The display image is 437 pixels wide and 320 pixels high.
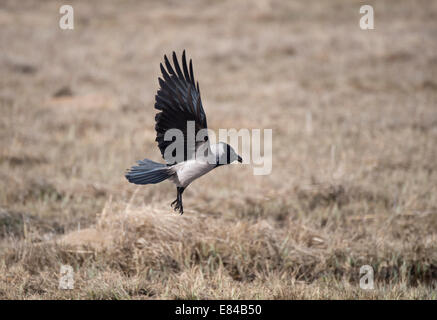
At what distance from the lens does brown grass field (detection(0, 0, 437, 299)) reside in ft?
12.4

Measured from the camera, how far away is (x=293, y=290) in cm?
341

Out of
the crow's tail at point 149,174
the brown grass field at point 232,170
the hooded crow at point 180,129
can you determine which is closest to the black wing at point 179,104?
the hooded crow at point 180,129

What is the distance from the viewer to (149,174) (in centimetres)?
270

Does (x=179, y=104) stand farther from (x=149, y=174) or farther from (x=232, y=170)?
(x=232, y=170)

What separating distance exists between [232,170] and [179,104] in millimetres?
3725

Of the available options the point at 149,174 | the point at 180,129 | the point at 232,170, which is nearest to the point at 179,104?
the point at 180,129

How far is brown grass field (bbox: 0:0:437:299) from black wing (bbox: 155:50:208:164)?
1.16 metres

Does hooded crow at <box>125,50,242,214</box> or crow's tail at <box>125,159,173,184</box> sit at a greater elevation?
hooded crow at <box>125,50,242,214</box>

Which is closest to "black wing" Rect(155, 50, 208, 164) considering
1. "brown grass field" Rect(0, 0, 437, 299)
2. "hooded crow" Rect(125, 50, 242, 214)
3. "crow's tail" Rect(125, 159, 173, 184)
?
"hooded crow" Rect(125, 50, 242, 214)

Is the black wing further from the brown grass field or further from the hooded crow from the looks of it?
the brown grass field

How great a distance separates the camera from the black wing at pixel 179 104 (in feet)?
8.63

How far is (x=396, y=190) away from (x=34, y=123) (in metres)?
5.02

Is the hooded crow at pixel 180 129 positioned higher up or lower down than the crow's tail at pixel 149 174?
higher up

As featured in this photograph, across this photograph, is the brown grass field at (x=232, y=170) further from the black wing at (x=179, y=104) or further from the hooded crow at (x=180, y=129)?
the black wing at (x=179, y=104)
